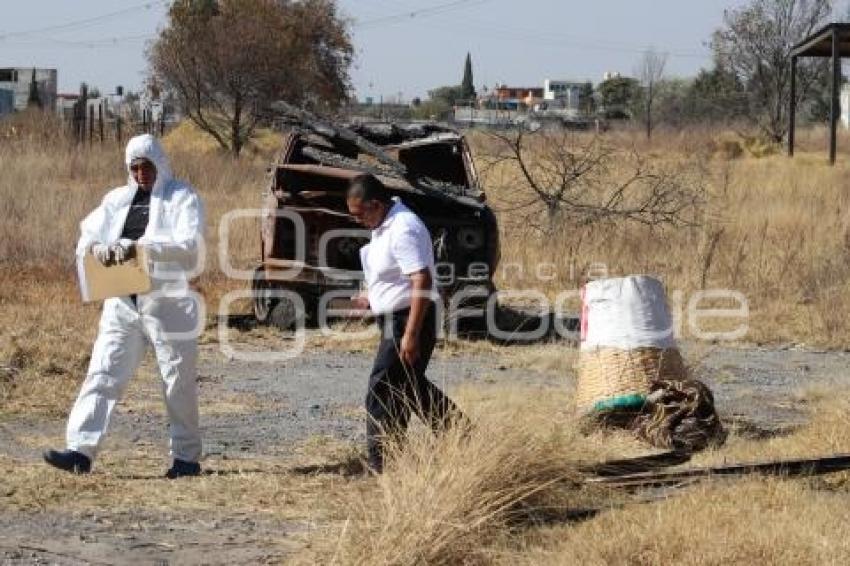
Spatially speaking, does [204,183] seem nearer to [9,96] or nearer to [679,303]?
[679,303]

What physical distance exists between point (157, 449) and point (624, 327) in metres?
2.86

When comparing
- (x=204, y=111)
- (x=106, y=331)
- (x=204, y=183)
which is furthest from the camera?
(x=204, y=111)

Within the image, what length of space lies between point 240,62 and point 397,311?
32.0m

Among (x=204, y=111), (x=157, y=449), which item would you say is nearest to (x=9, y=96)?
Result: (x=204, y=111)

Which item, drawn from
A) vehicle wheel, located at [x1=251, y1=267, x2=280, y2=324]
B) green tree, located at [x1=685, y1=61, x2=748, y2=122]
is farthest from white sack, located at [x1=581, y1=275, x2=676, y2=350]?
green tree, located at [x1=685, y1=61, x2=748, y2=122]

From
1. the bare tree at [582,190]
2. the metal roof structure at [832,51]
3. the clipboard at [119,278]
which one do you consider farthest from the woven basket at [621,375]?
the metal roof structure at [832,51]

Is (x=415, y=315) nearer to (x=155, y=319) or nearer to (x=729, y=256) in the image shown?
(x=155, y=319)

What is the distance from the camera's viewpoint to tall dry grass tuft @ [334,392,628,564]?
19.2ft

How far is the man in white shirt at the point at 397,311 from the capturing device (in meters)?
7.51

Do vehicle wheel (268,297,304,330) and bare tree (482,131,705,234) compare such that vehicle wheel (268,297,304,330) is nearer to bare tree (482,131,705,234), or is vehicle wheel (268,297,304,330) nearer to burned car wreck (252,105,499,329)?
burned car wreck (252,105,499,329)

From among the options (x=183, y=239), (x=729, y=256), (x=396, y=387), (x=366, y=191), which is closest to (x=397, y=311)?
(x=396, y=387)

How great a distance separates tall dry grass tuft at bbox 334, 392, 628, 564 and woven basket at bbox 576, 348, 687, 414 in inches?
59.3

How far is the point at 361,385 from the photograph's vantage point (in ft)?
36.7

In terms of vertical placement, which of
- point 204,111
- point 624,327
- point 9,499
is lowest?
point 9,499
